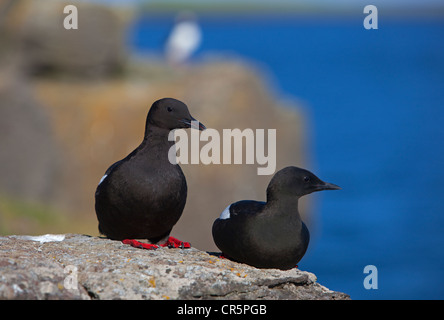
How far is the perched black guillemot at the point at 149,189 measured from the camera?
656 cm

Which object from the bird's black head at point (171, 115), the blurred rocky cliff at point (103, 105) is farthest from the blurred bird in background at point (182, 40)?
the bird's black head at point (171, 115)

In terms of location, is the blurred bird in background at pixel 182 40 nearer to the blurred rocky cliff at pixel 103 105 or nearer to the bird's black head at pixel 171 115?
the blurred rocky cliff at pixel 103 105

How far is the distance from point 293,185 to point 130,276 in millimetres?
1667

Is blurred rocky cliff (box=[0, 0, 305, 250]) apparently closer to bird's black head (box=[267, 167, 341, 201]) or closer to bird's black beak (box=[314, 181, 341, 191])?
bird's black head (box=[267, 167, 341, 201])

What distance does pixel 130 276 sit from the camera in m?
5.73

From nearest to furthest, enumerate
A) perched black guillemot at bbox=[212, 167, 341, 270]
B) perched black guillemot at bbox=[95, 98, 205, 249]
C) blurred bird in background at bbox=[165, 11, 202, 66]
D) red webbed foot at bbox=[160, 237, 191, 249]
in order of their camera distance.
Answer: perched black guillemot at bbox=[212, 167, 341, 270] < perched black guillemot at bbox=[95, 98, 205, 249] < red webbed foot at bbox=[160, 237, 191, 249] < blurred bird in background at bbox=[165, 11, 202, 66]

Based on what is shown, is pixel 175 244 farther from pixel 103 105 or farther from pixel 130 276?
pixel 103 105

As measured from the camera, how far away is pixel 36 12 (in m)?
18.9

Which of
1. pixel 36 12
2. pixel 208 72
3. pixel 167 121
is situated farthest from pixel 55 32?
pixel 167 121

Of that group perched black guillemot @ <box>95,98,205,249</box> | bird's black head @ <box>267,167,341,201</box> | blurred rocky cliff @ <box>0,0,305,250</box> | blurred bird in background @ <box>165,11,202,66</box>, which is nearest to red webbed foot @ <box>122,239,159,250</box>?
perched black guillemot @ <box>95,98,205,249</box>

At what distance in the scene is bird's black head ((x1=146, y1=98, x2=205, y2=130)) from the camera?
683 centimetres

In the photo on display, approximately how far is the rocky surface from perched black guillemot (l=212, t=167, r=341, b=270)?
14 cm
